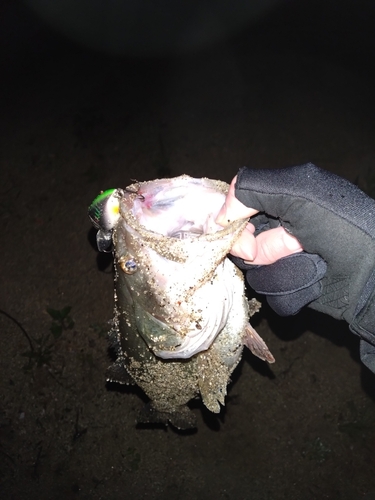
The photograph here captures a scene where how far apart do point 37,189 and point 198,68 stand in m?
2.70

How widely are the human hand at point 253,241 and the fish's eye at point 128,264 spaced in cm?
38

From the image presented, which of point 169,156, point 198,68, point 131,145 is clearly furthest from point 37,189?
point 198,68

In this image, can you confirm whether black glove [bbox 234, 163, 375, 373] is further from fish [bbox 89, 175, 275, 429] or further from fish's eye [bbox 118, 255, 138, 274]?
fish's eye [bbox 118, 255, 138, 274]

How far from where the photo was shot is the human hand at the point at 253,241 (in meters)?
1.66

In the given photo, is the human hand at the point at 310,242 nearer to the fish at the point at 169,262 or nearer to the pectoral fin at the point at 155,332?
the fish at the point at 169,262

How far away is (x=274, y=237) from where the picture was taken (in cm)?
185

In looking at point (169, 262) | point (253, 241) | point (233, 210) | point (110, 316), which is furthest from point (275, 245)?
point (110, 316)

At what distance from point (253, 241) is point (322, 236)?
0.27 meters

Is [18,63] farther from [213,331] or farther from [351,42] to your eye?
[213,331]

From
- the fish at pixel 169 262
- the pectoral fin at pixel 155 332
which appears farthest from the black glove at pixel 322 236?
the pectoral fin at pixel 155 332

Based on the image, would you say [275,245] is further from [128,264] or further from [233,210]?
[128,264]

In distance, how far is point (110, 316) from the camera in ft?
12.1

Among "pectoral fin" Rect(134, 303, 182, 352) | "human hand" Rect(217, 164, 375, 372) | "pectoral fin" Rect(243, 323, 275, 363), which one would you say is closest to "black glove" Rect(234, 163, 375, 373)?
"human hand" Rect(217, 164, 375, 372)

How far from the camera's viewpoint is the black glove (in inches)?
62.4
